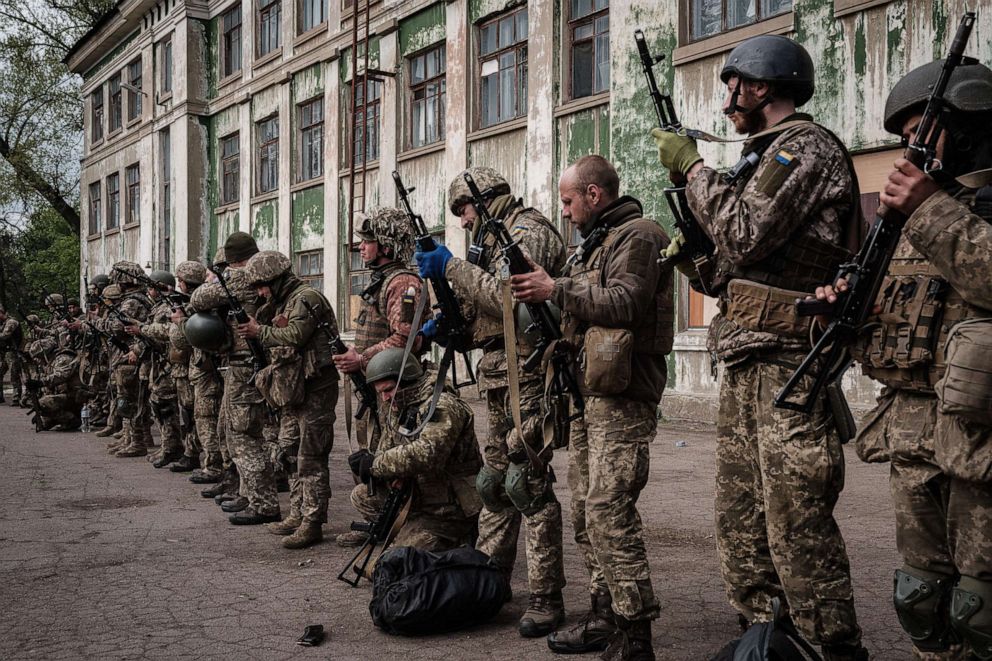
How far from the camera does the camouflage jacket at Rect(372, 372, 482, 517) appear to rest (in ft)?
17.3

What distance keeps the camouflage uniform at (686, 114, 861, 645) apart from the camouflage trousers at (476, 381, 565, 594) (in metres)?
1.24

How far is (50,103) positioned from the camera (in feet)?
126

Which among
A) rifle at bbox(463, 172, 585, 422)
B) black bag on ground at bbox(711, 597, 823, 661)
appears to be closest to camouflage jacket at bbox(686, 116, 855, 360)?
black bag on ground at bbox(711, 597, 823, 661)

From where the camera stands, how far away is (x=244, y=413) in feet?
25.4

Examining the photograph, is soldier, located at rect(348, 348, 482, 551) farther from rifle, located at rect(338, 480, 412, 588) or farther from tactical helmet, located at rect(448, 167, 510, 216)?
tactical helmet, located at rect(448, 167, 510, 216)

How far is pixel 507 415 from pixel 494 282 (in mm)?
759

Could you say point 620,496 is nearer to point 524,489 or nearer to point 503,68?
point 524,489

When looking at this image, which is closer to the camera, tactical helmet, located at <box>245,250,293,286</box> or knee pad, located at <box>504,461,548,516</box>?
knee pad, located at <box>504,461,548,516</box>

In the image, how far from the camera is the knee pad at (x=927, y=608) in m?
2.91

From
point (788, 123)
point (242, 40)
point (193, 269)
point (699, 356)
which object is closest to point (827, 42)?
Answer: point (699, 356)

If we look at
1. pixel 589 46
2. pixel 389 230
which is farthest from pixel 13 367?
pixel 389 230

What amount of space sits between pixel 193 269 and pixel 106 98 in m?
26.9

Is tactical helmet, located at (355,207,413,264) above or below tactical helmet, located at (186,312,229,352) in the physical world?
above

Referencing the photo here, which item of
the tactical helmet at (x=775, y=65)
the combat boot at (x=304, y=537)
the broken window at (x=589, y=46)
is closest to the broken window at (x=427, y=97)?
the broken window at (x=589, y=46)
